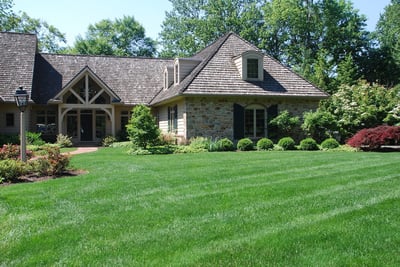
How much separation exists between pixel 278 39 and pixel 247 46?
22.0 m

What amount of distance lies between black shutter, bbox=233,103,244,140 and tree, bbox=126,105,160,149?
4.49 metres

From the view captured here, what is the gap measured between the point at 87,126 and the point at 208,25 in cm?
2297

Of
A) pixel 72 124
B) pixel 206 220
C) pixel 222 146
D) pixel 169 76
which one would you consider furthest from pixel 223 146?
pixel 206 220

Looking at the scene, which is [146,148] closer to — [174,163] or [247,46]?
[174,163]

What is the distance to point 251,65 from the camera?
21484 mm

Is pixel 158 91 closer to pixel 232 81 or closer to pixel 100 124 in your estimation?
pixel 100 124

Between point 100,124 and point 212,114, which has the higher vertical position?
point 212,114

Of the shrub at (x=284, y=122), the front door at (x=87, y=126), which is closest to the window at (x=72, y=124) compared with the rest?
the front door at (x=87, y=126)

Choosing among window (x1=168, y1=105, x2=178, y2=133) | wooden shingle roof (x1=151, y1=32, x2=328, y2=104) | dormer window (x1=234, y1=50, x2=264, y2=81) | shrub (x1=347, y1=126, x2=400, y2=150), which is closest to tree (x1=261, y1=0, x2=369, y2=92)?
wooden shingle roof (x1=151, y1=32, x2=328, y2=104)

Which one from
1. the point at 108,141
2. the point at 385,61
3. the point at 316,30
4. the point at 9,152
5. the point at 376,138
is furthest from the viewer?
the point at 316,30

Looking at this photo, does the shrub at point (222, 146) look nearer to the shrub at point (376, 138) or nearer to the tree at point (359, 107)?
the shrub at point (376, 138)

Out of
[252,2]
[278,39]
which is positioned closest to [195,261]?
[278,39]

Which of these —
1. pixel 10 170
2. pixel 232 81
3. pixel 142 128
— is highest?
pixel 232 81

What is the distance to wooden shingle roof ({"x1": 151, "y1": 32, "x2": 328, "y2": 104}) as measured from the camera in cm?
2000
